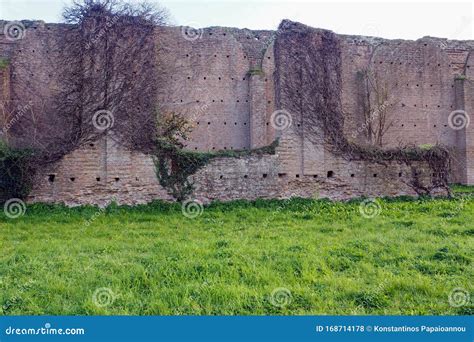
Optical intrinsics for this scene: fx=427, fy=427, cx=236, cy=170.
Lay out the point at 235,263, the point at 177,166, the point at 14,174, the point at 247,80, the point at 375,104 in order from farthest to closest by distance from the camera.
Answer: the point at 375,104
the point at 247,80
the point at 177,166
the point at 14,174
the point at 235,263

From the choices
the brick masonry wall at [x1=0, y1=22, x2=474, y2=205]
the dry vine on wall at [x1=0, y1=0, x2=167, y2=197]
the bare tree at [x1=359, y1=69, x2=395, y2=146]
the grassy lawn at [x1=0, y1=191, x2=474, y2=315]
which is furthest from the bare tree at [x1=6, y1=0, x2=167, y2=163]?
the bare tree at [x1=359, y1=69, x2=395, y2=146]

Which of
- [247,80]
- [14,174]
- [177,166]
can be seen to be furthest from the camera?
[247,80]

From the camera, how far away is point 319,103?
44.8 ft

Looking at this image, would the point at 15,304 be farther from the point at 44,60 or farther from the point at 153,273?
the point at 44,60

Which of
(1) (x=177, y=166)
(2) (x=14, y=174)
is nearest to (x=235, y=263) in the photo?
(1) (x=177, y=166)

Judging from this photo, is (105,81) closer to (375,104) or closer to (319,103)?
(319,103)

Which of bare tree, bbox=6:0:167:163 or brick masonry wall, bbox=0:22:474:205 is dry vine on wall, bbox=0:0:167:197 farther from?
brick masonry wall, bbox=0:22:474:205

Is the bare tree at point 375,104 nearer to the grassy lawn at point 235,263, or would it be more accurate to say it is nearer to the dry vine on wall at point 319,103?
the dry vine on wall at point 319,103

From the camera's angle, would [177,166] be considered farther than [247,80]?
No

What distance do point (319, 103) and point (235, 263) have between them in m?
8.21

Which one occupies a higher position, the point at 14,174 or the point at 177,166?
the point at 177,166

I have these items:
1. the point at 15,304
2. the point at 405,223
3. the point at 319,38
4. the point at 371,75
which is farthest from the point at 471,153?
the point at 15,304

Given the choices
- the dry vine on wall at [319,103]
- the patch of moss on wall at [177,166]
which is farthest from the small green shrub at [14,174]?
the dry vine on wall at [319,103]

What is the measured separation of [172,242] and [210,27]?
55.3 feet
